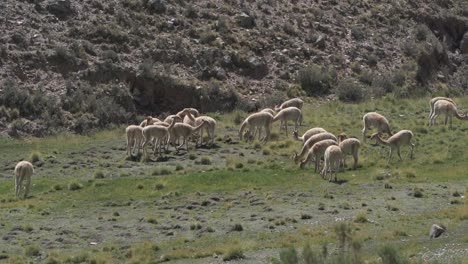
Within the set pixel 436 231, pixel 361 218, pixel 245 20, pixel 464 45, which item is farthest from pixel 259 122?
pixel 464 45

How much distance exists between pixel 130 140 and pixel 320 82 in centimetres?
2333

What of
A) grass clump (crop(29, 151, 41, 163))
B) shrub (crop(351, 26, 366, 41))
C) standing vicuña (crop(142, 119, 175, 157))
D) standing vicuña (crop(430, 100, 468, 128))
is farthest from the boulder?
grass clump (crop(29, 151, 41, 163))

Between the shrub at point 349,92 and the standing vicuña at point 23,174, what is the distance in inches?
1179

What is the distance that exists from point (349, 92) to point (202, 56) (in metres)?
9.76

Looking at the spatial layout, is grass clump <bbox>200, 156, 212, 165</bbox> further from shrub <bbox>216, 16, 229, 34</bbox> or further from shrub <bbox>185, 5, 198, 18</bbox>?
shrub <bbox>185, 5, 198, 18</bbox>

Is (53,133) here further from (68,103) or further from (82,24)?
(82,24)

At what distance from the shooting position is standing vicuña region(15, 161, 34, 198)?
31.7 meters

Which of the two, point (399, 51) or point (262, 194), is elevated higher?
point (399, 51)

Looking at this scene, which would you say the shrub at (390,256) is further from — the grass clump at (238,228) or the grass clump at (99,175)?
the grass clump at (99,175)

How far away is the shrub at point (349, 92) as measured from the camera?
58.5m

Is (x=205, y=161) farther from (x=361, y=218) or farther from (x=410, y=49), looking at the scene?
(x=410, y=49)

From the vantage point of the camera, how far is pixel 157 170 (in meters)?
34.9

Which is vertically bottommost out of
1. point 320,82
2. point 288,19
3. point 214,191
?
point 214,191

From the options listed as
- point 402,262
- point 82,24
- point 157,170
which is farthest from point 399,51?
point 402,262
